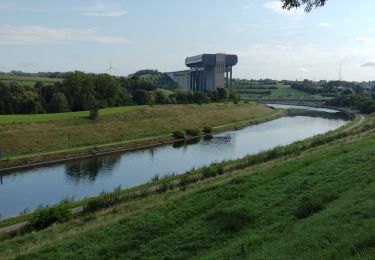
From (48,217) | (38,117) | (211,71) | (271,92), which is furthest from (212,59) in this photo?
(48,217)

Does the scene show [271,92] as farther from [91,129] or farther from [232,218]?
[232,218]

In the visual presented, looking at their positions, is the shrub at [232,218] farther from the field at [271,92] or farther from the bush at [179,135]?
the field at [271,92]

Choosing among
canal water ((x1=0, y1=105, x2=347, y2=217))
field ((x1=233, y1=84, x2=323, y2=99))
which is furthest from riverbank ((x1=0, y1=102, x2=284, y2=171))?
field ((x1=233, y1=84, x2=323, y2=99))

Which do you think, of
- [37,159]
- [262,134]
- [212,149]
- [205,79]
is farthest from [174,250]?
[205,79]

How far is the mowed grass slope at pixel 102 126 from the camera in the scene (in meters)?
37.2

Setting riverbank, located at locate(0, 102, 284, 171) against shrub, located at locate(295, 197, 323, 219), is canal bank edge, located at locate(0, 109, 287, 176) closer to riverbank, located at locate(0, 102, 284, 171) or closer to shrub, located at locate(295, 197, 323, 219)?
riverbank, located at locate(0, 102, 284, 171)

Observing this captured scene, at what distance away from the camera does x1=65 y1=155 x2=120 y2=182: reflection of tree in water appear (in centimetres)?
2899

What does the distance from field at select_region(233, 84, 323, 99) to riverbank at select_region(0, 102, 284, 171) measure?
90107 mm

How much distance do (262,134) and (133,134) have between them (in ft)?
54.5

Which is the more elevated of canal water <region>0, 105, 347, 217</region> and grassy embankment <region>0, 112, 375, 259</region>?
grassy embankment <region>0, 112, 375, 259</region>

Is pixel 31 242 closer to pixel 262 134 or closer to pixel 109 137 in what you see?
pixel 109 137

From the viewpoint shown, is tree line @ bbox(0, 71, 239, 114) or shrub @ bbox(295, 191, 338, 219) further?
tree line @ bbox(0, 71, 239, 114)

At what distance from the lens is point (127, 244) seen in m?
11.0

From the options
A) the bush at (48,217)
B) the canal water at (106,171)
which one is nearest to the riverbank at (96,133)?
the canal water at (106,171)
